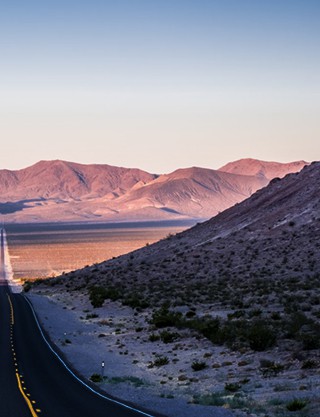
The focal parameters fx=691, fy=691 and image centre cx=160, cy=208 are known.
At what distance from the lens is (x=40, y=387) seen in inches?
1000

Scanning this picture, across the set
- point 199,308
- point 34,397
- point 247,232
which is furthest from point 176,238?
point 34,397

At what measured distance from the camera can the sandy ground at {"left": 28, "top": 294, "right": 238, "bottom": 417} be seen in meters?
23.1

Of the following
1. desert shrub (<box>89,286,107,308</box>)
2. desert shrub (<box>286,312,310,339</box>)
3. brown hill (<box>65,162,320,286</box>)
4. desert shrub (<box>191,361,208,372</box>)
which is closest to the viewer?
desert shrub (<box>191,361,208,372</box>)

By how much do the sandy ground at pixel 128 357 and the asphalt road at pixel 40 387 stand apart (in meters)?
0.91

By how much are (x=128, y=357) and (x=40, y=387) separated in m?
9.31

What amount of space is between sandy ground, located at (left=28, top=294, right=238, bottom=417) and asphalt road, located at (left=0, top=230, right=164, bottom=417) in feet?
2.98

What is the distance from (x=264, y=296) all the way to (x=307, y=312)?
902cm

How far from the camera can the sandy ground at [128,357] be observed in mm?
23109

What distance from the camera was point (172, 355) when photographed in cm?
3291

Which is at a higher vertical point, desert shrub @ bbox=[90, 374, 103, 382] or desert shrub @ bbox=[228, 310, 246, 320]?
desert shrub @ bbox=[228, 310, 246, 320]

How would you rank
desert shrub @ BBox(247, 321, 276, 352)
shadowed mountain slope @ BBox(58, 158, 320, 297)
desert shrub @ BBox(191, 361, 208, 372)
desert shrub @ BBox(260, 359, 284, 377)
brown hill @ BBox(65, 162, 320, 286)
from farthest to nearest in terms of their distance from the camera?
brown hill @ BBox(65, 162, 320, 286) < shadowed mountain slope @ BBox(58, 158, 320, 297) < desert shrub @ BBox(247, 321, 276, 352) < desert shrub @ BBox(191, 361, 208, 372) < desert shrub @ BBox(260, 359, 284, 377)

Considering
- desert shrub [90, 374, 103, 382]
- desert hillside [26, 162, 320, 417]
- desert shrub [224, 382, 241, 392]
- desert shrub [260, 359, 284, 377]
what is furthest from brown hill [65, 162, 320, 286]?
desert shrub [224, 382, 241, 392]

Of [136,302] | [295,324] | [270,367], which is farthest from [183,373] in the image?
[136,302]

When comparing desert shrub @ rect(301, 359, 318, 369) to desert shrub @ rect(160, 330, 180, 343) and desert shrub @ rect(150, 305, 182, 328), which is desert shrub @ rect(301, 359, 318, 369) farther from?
desert shrub @ rect(150, 305, 182, 328)
